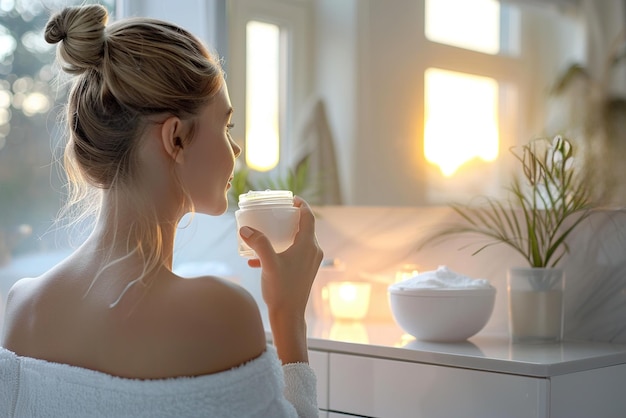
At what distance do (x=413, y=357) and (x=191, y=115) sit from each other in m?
0.79

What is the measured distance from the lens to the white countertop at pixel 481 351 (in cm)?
164

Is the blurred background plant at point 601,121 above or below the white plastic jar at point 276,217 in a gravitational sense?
above

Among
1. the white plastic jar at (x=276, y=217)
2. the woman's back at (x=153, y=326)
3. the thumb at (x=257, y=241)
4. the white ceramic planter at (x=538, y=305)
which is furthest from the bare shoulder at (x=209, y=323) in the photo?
the white ceramic planter at (x=538, y=305)

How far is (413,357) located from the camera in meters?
1.79

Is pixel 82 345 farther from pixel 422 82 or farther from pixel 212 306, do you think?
pixel 422 82

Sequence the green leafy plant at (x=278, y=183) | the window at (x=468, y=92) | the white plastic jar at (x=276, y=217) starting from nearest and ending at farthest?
the white plastic jar at (x=276, y=217), the window at (x=468, y=92), the green leafy plant at (x=278, y=183)

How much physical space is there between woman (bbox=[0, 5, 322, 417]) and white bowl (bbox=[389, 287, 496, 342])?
0.60 m

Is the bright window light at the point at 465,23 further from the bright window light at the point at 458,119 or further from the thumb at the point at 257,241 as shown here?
the thumb at the point at 257,241

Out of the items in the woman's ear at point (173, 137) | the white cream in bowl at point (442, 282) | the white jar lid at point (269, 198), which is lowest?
the white cream in bowl at point (442, 282)

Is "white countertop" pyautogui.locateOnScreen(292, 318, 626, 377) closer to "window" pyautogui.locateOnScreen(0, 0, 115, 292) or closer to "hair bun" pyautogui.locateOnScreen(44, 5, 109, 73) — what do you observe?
"hair bun" pyautogui.locateOnScreen(44, 5, 109, 73)

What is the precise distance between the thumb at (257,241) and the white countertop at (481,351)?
1.84 feet

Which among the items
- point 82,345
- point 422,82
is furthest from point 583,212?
point 82,345

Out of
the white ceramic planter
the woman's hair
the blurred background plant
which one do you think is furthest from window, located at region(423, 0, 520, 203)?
the woman's hair

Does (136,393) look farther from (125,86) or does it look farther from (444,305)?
(444,305)
